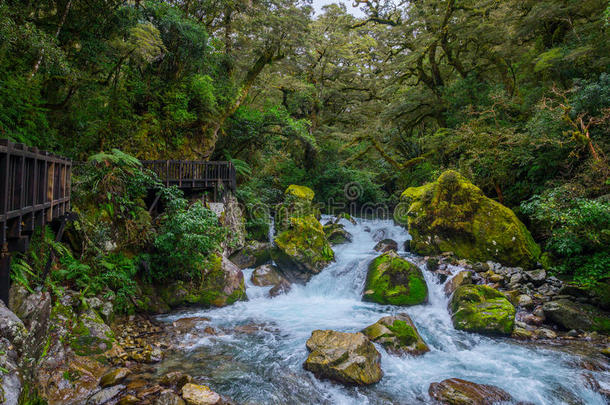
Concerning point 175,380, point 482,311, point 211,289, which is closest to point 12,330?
point 175,380

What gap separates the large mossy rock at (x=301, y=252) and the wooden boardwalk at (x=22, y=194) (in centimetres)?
766

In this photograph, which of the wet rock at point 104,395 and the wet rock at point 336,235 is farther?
the wet rock at point 336,235

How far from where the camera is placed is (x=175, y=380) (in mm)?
5281

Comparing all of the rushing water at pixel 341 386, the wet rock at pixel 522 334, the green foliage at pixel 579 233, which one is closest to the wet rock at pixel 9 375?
the rushing water at pixel 341 386

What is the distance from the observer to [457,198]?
12062 millimetres

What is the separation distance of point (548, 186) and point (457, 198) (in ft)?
9.89

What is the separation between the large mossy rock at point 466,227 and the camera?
10.6 m

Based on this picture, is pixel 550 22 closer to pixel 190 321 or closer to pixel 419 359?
pixel 419 359

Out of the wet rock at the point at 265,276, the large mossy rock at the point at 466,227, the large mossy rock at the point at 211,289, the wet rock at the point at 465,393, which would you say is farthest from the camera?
the wet rock at the point at 265,276

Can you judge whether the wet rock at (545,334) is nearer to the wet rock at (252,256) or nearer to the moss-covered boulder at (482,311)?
the moss-covered boulder at (482,311)

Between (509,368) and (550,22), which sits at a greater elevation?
(550,22)

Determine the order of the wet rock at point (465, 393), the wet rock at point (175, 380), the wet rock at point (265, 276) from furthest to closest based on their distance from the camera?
the wet rock at point (265, 276) < the wet rock at point (175, 380) < the wet rock at point (465, 393)

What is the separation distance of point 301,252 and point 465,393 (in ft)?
25.0

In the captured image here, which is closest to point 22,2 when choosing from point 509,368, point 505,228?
point 509,368
